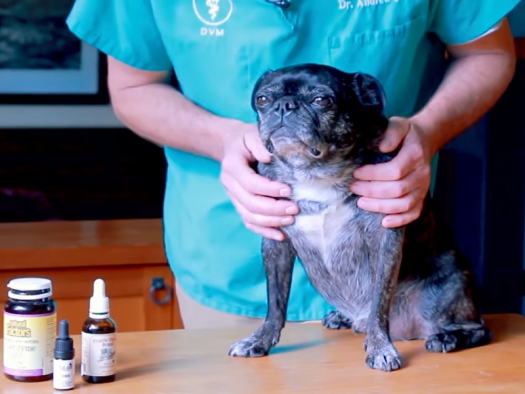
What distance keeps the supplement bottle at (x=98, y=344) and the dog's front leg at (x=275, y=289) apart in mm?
162

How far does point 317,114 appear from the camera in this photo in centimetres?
98

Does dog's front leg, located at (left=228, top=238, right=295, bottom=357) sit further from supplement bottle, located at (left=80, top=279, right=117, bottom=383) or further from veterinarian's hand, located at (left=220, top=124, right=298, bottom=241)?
supplement bottle, located at (left=80, top=279, right=117, bottom=383)

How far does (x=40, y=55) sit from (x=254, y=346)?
2.85 metres

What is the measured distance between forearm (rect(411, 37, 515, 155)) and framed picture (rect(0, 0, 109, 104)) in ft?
8.48

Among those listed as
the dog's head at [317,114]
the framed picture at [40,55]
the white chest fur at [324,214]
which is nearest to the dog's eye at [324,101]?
the dog's head at [317,114]

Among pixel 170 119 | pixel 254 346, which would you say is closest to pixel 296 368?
pixel 254 346

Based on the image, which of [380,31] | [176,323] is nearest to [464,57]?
[380,31]

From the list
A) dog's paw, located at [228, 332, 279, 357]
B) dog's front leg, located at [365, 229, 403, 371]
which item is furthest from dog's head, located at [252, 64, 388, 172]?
dog's paw, located at [228, 332, 279, 357]

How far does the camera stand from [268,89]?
3.32 ft

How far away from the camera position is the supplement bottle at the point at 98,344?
0.98 meters

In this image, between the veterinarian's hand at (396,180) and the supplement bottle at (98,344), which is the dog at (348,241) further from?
the supplement bottle at (98,344)

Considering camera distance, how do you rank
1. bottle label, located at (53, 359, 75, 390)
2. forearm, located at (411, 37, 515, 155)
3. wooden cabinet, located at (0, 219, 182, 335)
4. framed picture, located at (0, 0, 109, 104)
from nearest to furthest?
1. bottle label, located at (53, 359, 75, 390)
2. forearm, located at (411, 37, 515, 155)
3. wooden cabinet, located at (0, 219, 182, 335)
4. framed picture, located at (0, 0, 109, 104)

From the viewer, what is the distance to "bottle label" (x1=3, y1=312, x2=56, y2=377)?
973 millimetres

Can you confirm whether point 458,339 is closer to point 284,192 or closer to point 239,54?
point 284,192
